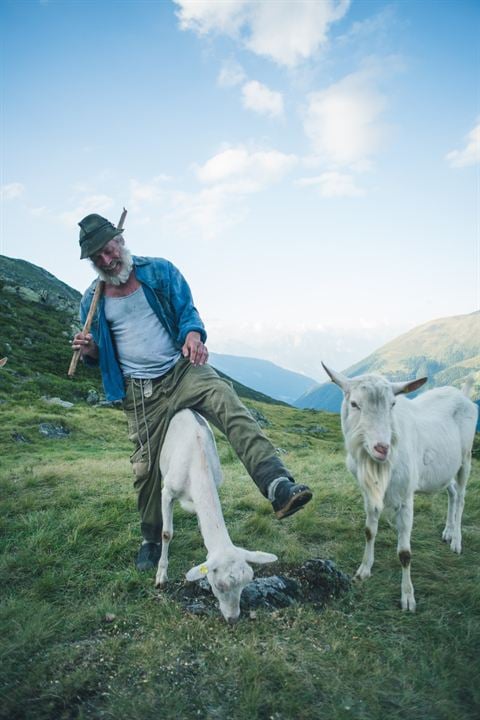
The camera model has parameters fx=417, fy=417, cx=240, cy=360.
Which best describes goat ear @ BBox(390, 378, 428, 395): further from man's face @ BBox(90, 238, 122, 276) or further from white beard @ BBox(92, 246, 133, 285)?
man's face @ BBox(90, 238, 122, 276)

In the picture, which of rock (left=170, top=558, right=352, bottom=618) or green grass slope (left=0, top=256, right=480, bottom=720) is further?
rock (left=170, top=558, right=352, bottom=618)

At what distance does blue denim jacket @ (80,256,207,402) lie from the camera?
549 centimetres

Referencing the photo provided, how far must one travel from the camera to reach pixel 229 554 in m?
3.85

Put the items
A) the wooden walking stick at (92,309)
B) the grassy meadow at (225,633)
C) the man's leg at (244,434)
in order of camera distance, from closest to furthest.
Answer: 1. the grassy meadow at (225,633)
2. the man's leg at (244,434)
3. the wooden walking stick at (92,309)

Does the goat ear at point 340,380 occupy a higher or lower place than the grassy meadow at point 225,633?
higher

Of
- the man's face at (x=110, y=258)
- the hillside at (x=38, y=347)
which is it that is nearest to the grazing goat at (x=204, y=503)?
the man's face at (x=110, y=258)

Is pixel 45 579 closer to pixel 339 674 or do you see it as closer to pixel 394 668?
pixel 339 674

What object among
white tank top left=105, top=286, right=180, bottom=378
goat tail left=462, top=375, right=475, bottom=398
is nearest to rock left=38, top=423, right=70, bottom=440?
white tank top left=105, top=286, right=180, bottom=378

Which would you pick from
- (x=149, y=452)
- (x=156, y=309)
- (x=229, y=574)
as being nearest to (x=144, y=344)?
(x=156, y=309)

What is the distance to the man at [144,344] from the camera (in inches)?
209

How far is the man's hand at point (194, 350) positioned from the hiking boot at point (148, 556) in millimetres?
2528

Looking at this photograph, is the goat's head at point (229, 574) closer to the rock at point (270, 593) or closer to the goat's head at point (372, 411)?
the rock at point (270, 593)

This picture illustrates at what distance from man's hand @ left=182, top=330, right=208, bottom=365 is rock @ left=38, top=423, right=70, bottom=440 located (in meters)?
13.2

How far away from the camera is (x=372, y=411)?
4.47m
